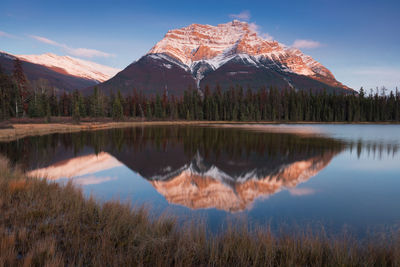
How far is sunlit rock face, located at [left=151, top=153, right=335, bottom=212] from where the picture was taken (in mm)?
10055

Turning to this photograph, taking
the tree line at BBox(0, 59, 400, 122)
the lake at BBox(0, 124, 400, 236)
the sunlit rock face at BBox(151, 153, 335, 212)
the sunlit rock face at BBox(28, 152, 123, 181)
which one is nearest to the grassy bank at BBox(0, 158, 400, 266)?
the lake at BBox(0, 124, 400, 236)

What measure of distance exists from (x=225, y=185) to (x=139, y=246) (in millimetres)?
8000

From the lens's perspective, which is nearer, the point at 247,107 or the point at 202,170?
the point at 202,170

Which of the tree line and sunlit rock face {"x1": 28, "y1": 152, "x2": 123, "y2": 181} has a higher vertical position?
the tree line

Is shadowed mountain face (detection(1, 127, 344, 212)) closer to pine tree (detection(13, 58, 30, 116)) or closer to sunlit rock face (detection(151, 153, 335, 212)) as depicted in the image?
sunlit rock face (detection(151, 153, 335, 212))

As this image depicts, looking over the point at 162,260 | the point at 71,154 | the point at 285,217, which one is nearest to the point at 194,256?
the point at 162,260

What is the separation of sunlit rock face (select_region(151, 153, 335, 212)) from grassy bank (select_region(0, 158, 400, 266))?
382cm

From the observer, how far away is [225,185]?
12.5 metres

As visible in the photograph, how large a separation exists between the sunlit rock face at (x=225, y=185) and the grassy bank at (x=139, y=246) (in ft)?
12.5

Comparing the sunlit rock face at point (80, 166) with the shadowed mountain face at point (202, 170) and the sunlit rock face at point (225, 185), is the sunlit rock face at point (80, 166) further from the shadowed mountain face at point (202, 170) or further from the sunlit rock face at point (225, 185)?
the sunlit rock face at point (225, 185)

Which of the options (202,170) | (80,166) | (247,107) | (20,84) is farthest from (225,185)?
(247,107)

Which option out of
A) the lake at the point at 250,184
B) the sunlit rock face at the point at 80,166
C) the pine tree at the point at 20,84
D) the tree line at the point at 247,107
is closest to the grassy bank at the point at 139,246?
the lake at the point at 250,184

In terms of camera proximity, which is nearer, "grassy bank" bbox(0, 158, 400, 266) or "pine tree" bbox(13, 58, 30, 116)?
"grassy bank" bbox(0, 158, 400, 266)

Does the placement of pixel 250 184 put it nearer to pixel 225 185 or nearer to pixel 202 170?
pixel 225 185
